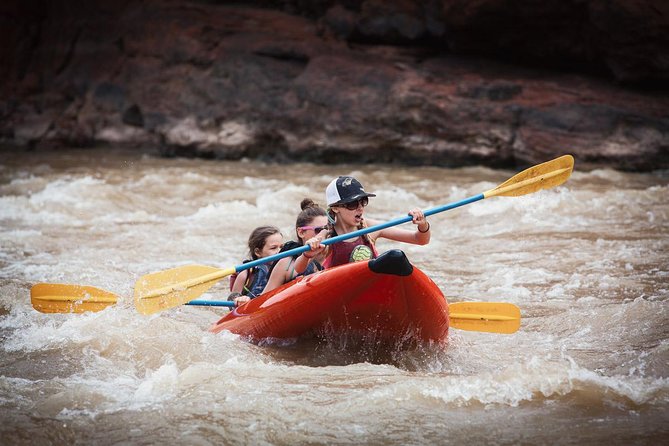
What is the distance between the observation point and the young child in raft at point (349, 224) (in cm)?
350

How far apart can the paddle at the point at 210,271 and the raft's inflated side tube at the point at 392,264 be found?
15.8 inches

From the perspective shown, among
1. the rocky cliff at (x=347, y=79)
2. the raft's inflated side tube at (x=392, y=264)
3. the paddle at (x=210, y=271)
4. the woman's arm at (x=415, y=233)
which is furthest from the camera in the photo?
the rocky cliff at (x=347, y=79)

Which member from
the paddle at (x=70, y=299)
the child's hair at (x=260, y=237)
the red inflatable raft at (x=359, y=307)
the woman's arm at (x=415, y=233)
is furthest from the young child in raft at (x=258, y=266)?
the woman's arm at (x=415, y=233)

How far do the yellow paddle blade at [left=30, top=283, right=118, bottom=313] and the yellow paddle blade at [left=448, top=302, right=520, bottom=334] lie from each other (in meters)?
1.84

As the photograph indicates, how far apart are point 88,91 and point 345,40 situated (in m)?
4.28

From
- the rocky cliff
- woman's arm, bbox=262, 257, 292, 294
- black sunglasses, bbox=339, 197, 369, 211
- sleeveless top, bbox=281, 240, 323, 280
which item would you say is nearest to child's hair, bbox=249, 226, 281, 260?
sleeveless top, bbox=281, 240, 323, 280

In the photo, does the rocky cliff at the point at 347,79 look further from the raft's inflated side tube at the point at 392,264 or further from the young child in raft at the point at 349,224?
the raft's inflated side tube at the point at 392,264

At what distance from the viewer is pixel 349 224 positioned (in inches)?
142

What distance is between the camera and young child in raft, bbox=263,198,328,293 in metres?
3.72

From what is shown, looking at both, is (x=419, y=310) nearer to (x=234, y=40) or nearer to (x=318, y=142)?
(x=318, y=142)

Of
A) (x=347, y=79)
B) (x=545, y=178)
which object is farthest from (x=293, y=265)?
(x=347, y=79)

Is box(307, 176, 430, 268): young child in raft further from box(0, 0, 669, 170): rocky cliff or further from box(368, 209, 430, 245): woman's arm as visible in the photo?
box(0, 0, 669, 170): rocky cliff

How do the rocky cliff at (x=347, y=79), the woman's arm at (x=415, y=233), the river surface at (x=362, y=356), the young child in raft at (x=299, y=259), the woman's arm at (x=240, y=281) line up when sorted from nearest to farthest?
the river surface at (x=362, y=356) < the woman's arm at (x=415, y=233) < the young child in raft at (x=299, y=259) < the woman's arm at (x=240, y=281) < the rocky cliff at (x=347, y=79)

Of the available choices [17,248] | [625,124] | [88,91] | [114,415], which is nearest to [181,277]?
[114,415]
